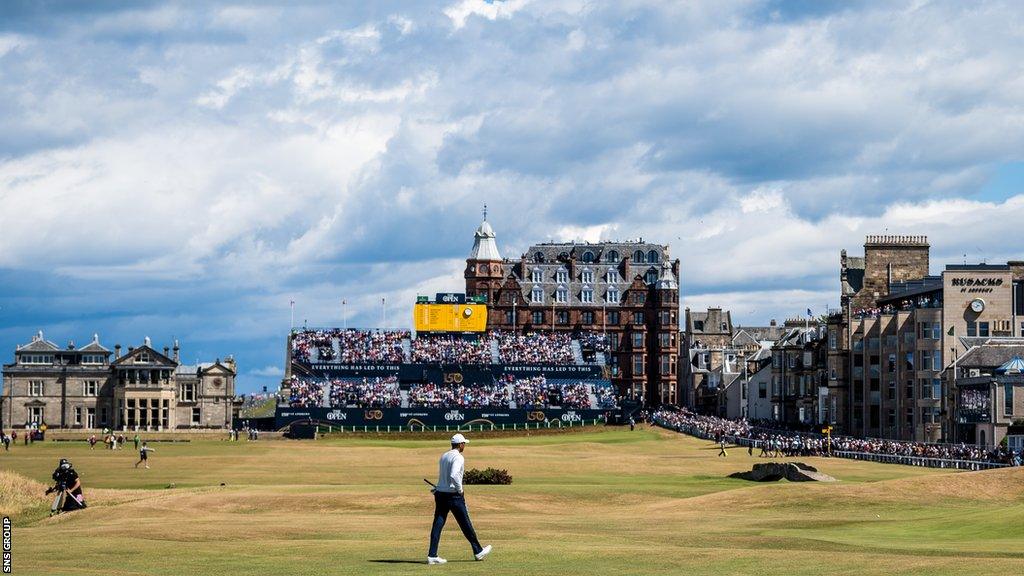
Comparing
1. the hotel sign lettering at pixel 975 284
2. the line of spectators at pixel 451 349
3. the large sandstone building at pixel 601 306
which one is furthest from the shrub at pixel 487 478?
the large sandstone building at pixel 601 306

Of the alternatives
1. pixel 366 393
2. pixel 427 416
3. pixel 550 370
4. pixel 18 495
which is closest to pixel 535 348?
pixel 550 370

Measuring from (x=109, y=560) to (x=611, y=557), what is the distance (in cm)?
983

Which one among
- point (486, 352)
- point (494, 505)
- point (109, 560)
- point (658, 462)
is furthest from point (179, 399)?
point (109, 560)

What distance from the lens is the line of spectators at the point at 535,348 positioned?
158 metres

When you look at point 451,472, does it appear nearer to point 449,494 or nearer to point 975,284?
point 449,494

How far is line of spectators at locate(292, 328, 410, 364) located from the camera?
504 feet

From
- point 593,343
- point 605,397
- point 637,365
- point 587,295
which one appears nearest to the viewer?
point 605,397

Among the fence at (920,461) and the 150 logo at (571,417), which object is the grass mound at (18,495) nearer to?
the fence at (920,461)

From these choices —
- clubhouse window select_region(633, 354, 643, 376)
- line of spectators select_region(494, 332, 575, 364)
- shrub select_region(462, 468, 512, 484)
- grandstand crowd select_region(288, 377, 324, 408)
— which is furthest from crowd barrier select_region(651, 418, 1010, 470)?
clubhouse window select_region(633, 354, 643, 376)

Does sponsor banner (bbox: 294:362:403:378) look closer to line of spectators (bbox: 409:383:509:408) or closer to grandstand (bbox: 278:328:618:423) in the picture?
grandstand (bbox: 278:328:618:423)

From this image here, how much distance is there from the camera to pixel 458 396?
147 meters

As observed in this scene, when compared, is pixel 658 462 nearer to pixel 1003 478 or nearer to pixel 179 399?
pixel 1003 478

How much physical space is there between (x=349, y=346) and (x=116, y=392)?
3146cm

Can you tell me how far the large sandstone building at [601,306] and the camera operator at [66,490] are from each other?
136 metres
